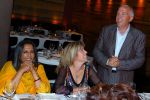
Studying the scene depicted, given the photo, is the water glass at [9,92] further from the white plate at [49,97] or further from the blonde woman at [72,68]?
the blonde woman at [72,68]

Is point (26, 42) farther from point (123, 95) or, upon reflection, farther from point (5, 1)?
point (5, 1)

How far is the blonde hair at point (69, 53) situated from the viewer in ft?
12.5

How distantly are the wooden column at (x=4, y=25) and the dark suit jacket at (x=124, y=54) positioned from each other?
258 cm

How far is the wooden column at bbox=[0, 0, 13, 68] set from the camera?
6.37 metres

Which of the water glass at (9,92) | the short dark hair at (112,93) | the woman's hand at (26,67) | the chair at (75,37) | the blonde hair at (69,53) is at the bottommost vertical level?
the chair at (75,37)

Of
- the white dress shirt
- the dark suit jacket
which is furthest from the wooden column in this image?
the white dress shirt

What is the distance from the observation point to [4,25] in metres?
6.43

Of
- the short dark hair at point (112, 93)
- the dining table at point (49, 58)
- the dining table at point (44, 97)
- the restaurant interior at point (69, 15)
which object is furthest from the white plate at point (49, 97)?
the restaurant interior at point (69, 15)

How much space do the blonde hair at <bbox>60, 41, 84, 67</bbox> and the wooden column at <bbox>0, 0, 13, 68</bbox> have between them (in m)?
2.82

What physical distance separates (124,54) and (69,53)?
783mm

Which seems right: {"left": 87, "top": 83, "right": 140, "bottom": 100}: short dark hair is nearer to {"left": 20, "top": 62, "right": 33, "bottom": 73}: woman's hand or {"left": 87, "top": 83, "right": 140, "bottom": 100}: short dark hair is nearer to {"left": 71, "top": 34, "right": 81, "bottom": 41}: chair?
{"left": 20, "top": 62, "right": 33, "bottom": 73}: woman's hand

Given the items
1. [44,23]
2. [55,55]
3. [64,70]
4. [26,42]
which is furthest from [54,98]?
[44,23]

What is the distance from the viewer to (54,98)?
331 cm

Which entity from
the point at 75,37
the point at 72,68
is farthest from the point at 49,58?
the point at 75,37
